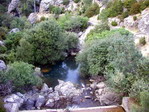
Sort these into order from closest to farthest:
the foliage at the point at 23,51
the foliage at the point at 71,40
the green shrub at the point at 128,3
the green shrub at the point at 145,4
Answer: the foliage at the point at 23,51, the foliage at the point at 71,40, the green shrub at the point at 145,4, the green shrub at the point at 128,3

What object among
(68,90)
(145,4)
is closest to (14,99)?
(68,90)

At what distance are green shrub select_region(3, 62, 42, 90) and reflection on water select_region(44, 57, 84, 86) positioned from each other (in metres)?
4.74

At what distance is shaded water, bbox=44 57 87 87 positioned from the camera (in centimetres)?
2524

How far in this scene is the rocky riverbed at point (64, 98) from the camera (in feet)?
57.8

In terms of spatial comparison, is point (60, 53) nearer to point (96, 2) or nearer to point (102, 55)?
point (102, 55)

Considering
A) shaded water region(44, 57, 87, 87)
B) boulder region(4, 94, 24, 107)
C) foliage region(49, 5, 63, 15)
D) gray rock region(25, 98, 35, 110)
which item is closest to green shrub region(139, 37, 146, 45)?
shaded water region(44, 57, 87, 87)

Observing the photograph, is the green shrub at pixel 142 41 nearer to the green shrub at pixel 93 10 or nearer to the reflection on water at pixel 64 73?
the reflection on water at pixel 64 73

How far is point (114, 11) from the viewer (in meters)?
37.2

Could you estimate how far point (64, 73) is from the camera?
28406mm

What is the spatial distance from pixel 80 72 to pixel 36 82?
7.55 metres

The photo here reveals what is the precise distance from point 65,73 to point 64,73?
0.47 ft

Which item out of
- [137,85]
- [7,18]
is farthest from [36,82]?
[7,18]

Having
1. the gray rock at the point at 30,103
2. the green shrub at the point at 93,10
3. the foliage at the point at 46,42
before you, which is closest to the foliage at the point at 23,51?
the foliage at the point at 46,42

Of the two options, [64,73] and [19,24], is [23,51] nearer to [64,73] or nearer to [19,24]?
[64,73]
